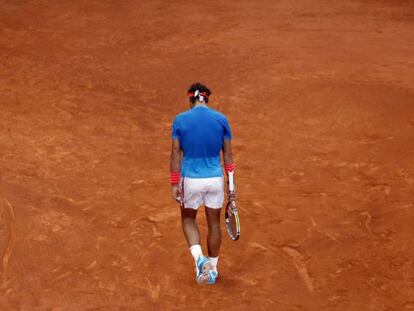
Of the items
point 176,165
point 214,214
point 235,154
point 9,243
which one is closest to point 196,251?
point 214,214

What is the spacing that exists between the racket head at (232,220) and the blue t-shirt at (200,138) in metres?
0.42

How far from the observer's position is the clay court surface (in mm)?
7062

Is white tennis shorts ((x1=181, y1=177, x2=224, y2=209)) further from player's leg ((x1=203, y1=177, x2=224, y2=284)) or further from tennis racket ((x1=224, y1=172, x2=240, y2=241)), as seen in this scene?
tennis racket ((x1=224, y1=172, x2=240, y2=241))

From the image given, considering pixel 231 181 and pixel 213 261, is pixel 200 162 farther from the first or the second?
pixel 213 261

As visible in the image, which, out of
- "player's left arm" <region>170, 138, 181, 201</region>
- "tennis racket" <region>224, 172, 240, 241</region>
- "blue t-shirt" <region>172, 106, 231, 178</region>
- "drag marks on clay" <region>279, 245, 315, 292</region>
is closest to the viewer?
"blue t-shirt" <region>172, 106, 231, 178</region>

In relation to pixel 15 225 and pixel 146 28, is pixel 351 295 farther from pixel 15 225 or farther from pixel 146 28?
pixel 146 28

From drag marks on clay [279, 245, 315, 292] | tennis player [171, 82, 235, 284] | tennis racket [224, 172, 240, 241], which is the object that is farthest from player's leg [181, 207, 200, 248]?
drag marks on clay [279, 245, 315, 292]

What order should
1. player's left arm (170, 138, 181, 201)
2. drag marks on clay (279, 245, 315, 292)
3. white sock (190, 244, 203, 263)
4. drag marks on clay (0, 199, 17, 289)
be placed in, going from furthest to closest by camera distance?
1. drag marks on clay (0, 199, 17, 289)
2. drag marks on clay (279, 245, 315, 292)
3. white sock (190, 244, 203, 263)
4. player's left arm (170, 138, 181, 201)

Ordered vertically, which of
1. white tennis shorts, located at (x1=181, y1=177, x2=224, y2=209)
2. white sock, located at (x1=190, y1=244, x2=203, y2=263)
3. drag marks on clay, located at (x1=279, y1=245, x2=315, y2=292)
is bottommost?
drag marks on clay, located at (x1=279, y1=245, x2=315, y2=292)

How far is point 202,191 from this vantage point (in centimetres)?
669

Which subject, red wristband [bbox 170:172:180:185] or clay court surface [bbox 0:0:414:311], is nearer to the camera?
red wristband [bbox 170:172:180:185]

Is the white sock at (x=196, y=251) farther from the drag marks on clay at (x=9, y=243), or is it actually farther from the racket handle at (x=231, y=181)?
the drag marks on clay at (x=9, y=243)

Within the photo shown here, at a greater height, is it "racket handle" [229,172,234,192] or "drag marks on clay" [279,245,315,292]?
"racket handle" [229,172,234,192]

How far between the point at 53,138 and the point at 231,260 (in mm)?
4338
